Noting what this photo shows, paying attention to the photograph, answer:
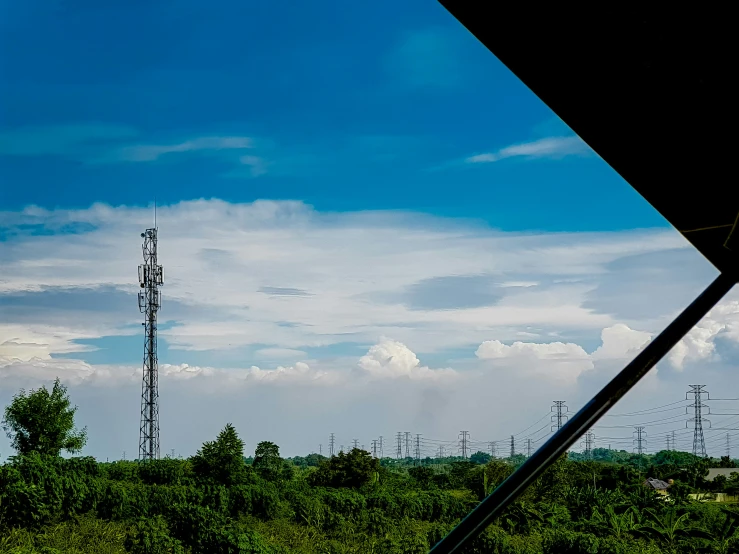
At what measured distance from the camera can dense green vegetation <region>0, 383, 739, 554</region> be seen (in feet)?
26.4

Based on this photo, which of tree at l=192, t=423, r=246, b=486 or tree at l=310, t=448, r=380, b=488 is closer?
tree at l=192, t=423, r=246, b=486

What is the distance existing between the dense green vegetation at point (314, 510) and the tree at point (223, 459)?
2 centimetres

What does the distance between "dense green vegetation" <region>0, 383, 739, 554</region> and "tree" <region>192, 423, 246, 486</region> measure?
2 cm

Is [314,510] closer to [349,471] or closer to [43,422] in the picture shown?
[349,471]

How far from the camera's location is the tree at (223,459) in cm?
1196

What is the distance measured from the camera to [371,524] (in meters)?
9.84

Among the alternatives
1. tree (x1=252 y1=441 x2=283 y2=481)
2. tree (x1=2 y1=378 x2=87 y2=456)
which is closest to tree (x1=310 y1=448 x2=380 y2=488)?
tree (x1=252 y1=441 x2=283 y2=481)

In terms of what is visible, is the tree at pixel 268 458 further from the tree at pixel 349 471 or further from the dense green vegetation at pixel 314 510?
the tree at pixel 349 471

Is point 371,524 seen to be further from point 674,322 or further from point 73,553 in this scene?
point 674,322

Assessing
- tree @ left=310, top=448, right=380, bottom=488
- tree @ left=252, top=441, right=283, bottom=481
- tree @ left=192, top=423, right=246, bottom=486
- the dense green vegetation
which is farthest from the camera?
tree @ left=252, top=441, right=283, bottom=481

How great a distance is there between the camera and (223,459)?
39.9ft

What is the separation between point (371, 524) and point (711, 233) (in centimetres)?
980

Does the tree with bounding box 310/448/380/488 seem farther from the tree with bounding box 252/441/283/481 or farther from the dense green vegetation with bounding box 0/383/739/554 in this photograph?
the tree with bounding box 252/441/283/481

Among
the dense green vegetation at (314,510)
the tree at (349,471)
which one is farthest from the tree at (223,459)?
the tree at (349,471)
